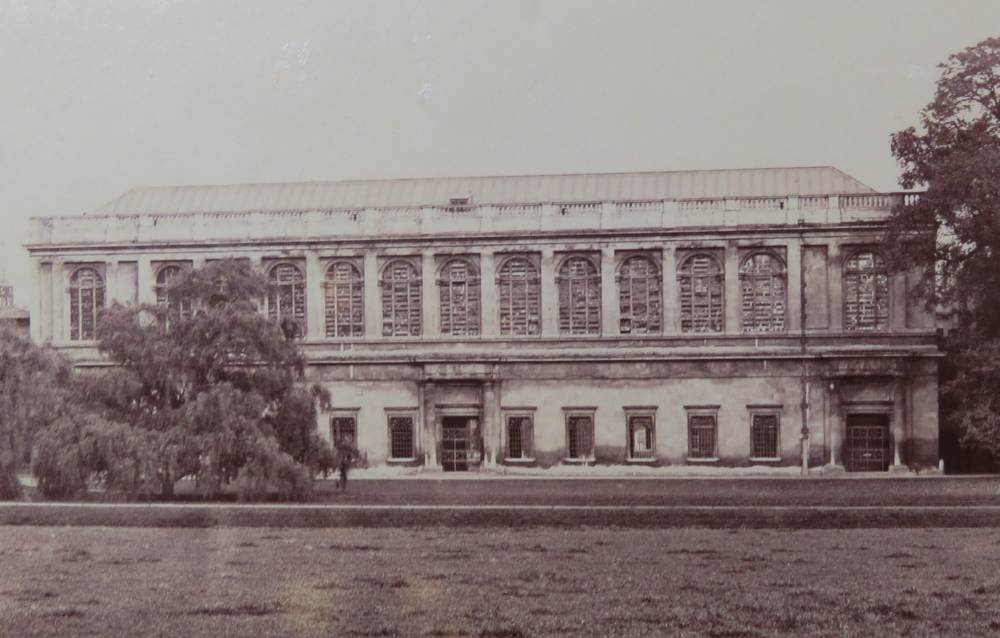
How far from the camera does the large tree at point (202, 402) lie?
33531 mm

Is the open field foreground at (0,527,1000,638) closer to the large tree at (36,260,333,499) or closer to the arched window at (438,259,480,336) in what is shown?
the large tree at (36,260,333,499)

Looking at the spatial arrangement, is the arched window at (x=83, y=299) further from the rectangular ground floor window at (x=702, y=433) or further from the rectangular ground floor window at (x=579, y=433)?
the rectangular ground floor window at (x=702, y=433)

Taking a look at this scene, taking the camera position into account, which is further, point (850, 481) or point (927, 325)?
point (927, 325)

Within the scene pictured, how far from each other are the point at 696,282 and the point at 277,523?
A: 26.2 metres

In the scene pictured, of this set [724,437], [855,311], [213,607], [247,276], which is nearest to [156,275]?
[247,276]

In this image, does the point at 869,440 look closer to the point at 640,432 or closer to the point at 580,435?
the point at 640,432

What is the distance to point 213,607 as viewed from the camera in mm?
19578

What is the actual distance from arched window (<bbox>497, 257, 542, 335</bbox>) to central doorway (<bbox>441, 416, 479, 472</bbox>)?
134 inches

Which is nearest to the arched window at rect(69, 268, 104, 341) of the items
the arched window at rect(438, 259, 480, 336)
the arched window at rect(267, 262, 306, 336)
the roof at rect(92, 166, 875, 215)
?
the roof at rect(92, 166, 875, 215)

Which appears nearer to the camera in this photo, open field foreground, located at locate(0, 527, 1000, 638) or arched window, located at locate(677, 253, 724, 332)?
open field foreground, located at locate(0, 527, 1000, 638)

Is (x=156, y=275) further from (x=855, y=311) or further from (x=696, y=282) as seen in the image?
(x=855, y=311)

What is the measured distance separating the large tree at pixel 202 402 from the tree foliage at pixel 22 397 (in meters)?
0.81

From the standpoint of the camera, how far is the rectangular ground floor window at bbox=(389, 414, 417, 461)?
5175 cm

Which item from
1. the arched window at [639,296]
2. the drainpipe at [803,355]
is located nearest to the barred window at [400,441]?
the arched window at [639,296]
